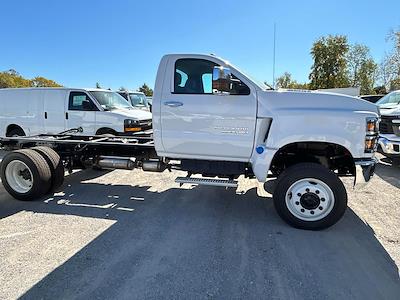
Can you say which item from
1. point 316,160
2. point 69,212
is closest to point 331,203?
point 316,160

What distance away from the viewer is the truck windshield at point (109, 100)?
30.9 feet

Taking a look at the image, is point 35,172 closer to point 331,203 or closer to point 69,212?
point 69,212

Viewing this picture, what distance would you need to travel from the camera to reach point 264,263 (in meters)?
3.36

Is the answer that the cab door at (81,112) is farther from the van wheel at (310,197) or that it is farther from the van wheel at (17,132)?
the van wheel at (310,197)

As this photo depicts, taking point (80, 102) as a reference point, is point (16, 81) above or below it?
above

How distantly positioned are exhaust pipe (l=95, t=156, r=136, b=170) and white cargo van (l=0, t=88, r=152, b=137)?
3198mm

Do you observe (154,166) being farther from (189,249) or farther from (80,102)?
(80,102)

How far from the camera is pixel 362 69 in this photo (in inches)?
1489

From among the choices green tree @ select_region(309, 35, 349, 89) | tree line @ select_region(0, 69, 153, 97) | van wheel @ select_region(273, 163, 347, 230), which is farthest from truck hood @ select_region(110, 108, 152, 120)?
tree line @ select_region(0, 69, 153, 97)

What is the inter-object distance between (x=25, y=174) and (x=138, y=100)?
30.7ft

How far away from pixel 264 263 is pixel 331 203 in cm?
144

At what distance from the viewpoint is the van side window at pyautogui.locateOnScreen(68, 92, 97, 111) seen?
9.27m

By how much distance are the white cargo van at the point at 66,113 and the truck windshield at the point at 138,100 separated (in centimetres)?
376

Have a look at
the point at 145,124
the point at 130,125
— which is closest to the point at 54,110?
the point at 130,125
